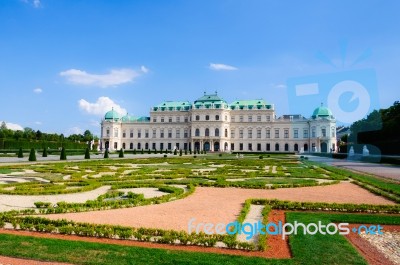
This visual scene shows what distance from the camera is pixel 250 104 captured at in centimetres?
7631

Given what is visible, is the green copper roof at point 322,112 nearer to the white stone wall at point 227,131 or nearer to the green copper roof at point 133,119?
the white stone wall at point 227,131

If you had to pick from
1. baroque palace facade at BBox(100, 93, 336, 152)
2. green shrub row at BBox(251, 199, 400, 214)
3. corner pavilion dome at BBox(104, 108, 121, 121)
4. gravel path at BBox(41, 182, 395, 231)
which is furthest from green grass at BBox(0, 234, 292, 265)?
corner pavilion dome at BBox(104, 108, 121, 121)

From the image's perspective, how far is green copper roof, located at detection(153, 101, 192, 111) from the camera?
80125 millimetres

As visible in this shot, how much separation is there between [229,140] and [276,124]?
11164mm

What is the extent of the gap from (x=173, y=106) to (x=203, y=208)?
242 feet

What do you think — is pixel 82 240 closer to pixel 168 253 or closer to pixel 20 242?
pixel 20 242

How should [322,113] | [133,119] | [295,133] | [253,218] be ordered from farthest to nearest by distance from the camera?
[133,119]
[295,133]
[322,113]
[253,218]

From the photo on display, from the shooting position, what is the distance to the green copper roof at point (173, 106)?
263ft

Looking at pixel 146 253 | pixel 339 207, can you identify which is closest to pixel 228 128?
pixel 339 207

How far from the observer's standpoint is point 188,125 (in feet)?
256

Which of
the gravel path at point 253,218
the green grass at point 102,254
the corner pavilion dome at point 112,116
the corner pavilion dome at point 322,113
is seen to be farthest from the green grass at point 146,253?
the corner pavilion dome at point 112,116

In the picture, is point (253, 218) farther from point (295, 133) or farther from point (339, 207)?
point (295, 133)

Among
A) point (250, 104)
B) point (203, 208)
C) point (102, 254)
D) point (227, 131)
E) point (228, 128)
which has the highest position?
point (250, 104)

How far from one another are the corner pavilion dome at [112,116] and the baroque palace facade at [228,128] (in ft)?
0.93
